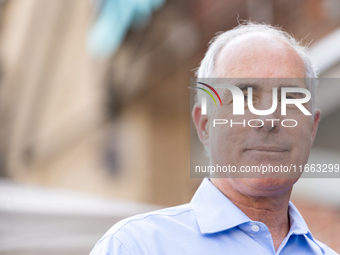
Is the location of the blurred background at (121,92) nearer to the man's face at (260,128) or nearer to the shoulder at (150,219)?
the man's face at (260,128)

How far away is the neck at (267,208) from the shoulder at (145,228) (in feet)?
0.51

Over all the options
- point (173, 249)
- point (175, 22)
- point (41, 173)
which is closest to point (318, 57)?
point (175, 22)

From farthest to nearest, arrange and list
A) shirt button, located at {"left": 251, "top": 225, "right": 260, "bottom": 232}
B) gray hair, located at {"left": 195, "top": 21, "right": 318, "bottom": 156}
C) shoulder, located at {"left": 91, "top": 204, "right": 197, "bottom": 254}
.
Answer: gray hair, located at {"left": 195, "top": 21, "right": 318, "bottom": 156}
shirt button, located at {"left": 251, "top": 225, "right": 260, "bottom": 232}
shoulder, located at {"left": 91, "top": 204, "right": 197, "bottom": 254}

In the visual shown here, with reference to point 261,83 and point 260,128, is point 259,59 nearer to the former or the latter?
point 261,83

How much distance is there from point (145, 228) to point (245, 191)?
0.34 meters

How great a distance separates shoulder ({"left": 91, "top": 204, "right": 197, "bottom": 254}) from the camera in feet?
3.74

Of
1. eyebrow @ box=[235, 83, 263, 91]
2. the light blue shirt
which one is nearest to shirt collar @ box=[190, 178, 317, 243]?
the light blue shirt

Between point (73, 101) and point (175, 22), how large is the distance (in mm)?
1732

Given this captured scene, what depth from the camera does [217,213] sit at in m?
1.28

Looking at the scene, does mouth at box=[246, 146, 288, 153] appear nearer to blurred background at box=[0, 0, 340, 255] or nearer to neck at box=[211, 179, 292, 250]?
neck at box=[211, 179, 292, 250]

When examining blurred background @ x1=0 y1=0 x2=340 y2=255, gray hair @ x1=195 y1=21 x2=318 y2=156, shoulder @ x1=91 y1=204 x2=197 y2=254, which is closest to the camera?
shoulder @ x1=91 y1=204 x2=197 y2=254

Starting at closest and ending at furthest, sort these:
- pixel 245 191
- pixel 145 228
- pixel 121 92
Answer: pixel 145 228, pixel 245 191, pixel 121 92

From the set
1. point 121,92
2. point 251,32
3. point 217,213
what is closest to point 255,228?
point 217,213

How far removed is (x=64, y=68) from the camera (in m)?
5.88
